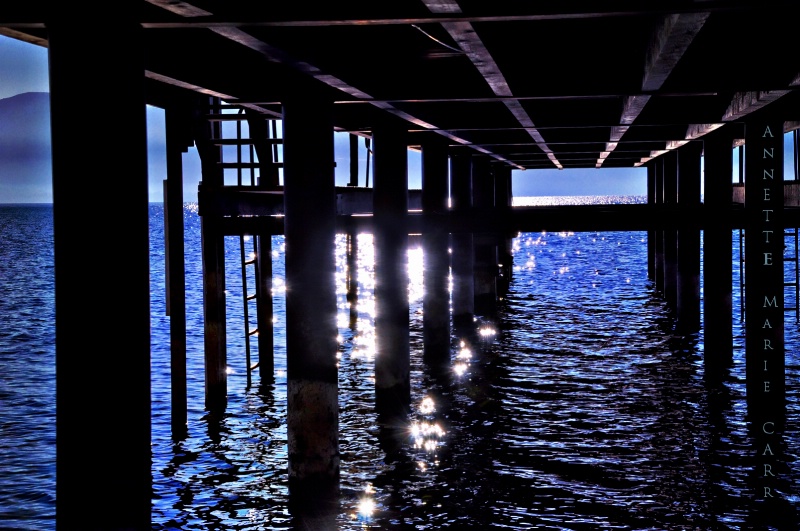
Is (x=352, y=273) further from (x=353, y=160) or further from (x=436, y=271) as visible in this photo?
(x=436, y=271)

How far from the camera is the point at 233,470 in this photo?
554 inches

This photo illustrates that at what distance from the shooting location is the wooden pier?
16.3 feet

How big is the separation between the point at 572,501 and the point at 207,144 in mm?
9413

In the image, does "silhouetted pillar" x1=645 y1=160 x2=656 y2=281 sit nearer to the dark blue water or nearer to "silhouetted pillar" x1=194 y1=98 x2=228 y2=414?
the dark blue water

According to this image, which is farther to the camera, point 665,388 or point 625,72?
point 665,388

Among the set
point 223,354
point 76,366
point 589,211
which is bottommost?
point 223,354

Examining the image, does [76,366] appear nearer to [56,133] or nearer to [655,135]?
[56,133]

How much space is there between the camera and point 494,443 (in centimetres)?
1528

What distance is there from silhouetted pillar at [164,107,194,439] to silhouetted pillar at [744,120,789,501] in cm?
970

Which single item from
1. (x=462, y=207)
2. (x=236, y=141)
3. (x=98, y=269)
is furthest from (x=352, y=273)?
(x=98, y=269)

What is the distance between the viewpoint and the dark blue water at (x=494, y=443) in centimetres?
1193

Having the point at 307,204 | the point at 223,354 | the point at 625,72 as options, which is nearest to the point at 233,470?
the point at 223,354

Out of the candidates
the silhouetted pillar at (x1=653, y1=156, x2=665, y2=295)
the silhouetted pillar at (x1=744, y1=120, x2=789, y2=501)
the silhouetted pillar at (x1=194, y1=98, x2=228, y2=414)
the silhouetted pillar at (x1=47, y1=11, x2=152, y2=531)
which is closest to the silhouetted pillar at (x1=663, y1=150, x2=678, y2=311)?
the silhouetted pillar at (x1=653, y1=156, x2=665, y2=295)

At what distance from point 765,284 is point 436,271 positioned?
8851 mm
